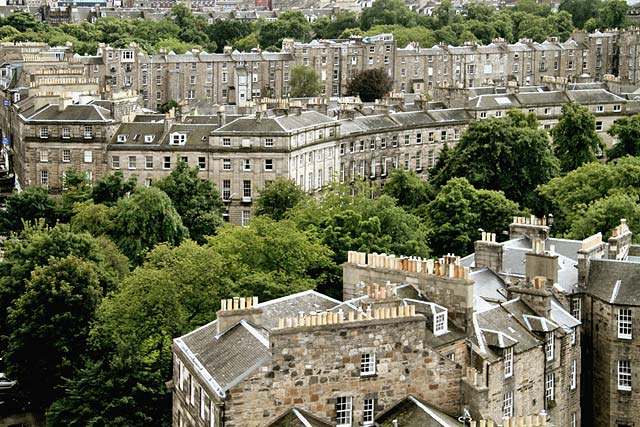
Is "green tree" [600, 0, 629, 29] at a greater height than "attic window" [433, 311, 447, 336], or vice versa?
"green tree" [600, 0, 629, 29]

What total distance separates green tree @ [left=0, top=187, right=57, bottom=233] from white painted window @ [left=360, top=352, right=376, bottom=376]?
1910 inches

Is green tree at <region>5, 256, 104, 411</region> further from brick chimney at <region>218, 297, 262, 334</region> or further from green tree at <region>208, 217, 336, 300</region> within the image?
brick chimney at <region>218, 297, 262, 334</region>

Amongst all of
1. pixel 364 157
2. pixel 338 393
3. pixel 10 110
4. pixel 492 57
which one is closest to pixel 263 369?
pixel 338 393

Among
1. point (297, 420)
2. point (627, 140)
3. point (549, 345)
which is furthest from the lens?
point (627, 140)

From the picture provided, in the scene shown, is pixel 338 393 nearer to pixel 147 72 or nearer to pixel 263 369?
pixel 263 369

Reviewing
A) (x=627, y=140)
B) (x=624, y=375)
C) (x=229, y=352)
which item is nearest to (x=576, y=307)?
(x=624, y=375)

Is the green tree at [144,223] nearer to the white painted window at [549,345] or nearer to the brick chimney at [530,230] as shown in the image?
the brick chimney at [530,230]

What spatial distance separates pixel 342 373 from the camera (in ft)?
106

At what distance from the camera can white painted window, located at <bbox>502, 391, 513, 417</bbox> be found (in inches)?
1479

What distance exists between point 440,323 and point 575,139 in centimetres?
6146

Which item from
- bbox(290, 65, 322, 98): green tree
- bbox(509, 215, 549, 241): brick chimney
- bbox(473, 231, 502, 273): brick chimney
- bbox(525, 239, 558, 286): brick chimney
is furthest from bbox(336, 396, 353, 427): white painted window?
bbox(290, 65, 322, 98): green tree

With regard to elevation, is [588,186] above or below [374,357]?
below

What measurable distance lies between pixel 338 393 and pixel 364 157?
206 feet

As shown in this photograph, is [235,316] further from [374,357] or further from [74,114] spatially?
[74,114]
